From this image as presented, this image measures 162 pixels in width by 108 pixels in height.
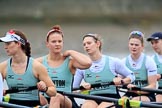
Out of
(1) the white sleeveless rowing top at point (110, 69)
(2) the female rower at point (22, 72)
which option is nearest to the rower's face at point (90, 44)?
(1) the white sleeveless rowing top at point (110, 69)

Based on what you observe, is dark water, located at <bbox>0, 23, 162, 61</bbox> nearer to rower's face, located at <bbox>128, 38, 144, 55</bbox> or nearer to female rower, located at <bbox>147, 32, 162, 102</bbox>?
female rower, located at <bbox>147, 32, 162, 102</bbox>

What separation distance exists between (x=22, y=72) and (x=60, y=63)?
19.6 inches

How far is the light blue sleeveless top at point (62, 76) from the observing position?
16.5 feet

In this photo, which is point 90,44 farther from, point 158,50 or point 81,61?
point 158,50

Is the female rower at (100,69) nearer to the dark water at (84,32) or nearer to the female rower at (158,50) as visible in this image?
the female rower at (158,50)

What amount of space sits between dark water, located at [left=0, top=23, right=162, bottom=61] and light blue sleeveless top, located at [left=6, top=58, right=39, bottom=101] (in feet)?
22.2

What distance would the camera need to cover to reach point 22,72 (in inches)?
183

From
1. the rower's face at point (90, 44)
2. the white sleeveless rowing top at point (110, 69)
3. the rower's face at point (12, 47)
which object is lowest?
the white sleeveless rowing top at point (110, 69)

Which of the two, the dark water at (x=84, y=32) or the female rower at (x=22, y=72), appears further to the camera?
the dark water at (x=84, y=32)

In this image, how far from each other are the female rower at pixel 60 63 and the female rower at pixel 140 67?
2.31 ft

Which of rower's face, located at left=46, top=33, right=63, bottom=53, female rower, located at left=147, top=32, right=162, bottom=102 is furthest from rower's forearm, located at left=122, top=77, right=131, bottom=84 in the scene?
rower's face, located at left=46, top=33, right=63, bottom=53

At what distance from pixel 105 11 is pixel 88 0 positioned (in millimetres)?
985

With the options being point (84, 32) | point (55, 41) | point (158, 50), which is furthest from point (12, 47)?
point (84, 32)

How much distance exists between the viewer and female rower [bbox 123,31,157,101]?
5547 millimetres
